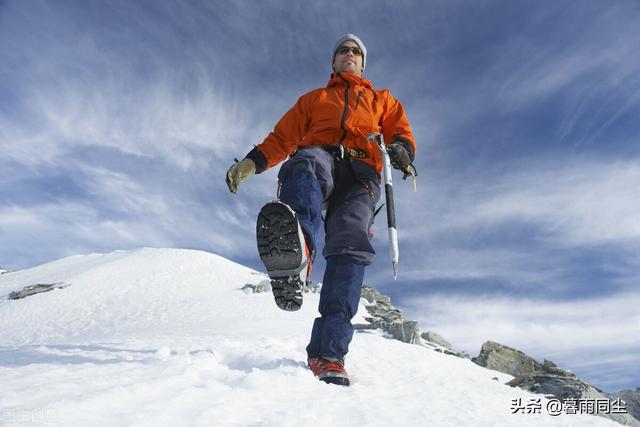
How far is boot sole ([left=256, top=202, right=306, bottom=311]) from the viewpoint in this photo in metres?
2.74

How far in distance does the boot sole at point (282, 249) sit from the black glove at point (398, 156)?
1.50 metres

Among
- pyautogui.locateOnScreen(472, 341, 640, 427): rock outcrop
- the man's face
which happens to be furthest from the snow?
the man's face

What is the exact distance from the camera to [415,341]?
13070 millimetres

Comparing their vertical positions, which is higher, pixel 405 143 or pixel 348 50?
pixel 348 50

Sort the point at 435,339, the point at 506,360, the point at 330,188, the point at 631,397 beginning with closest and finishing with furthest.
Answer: the point at 330,188, the point at 631,397, the point at 506,360, the point at 435,339

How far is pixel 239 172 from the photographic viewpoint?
3727 millimetres

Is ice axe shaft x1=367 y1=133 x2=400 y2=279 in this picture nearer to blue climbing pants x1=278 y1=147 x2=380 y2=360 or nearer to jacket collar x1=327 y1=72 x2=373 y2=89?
blue climbing pants x1=278 y1=147 x2=380 y2=360

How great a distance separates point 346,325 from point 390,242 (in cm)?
80

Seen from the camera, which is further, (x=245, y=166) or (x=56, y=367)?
(x=245, y=166)

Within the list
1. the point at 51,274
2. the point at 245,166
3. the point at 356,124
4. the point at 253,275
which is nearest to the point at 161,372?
the point at 245,166

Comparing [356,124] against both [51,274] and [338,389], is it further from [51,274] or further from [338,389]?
[51,274]

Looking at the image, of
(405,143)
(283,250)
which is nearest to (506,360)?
(405,143)

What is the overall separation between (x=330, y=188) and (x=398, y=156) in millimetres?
874

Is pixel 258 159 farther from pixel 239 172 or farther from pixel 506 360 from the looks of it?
pixel 506 360
